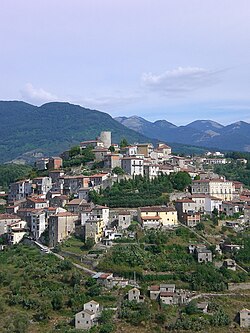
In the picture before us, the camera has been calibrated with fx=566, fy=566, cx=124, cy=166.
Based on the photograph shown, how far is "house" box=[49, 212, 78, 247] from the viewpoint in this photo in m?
41.4

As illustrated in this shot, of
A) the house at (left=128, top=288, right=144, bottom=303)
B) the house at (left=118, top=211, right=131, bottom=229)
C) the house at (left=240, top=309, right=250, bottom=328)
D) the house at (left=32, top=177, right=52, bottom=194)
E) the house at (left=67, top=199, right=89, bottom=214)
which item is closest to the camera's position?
the house at (left=240, top=309, right=250, bottom=328)

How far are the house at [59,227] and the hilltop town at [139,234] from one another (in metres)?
0.07

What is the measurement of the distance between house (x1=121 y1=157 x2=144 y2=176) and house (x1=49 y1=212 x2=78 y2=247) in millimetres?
10357

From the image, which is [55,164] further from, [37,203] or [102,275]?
[102,275]

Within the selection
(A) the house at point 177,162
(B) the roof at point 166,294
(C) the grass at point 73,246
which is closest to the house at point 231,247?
(B) the roof at point 166,294

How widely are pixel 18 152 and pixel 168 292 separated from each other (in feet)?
444

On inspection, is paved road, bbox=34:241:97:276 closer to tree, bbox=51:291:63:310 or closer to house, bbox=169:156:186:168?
tree, bbox=51:291:63:310

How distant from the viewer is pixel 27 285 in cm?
3525

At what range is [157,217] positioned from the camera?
42219mm

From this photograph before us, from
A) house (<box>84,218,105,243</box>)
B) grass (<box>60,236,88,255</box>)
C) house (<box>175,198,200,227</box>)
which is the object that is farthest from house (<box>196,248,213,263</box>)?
grass (<box>60,236,88,255</box>)

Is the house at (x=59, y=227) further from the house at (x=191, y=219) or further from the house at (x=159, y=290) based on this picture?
the house at (x=159, y=290)

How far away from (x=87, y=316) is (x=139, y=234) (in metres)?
10.2

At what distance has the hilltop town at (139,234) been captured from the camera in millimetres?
32812

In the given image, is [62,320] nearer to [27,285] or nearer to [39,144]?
[27,285]
